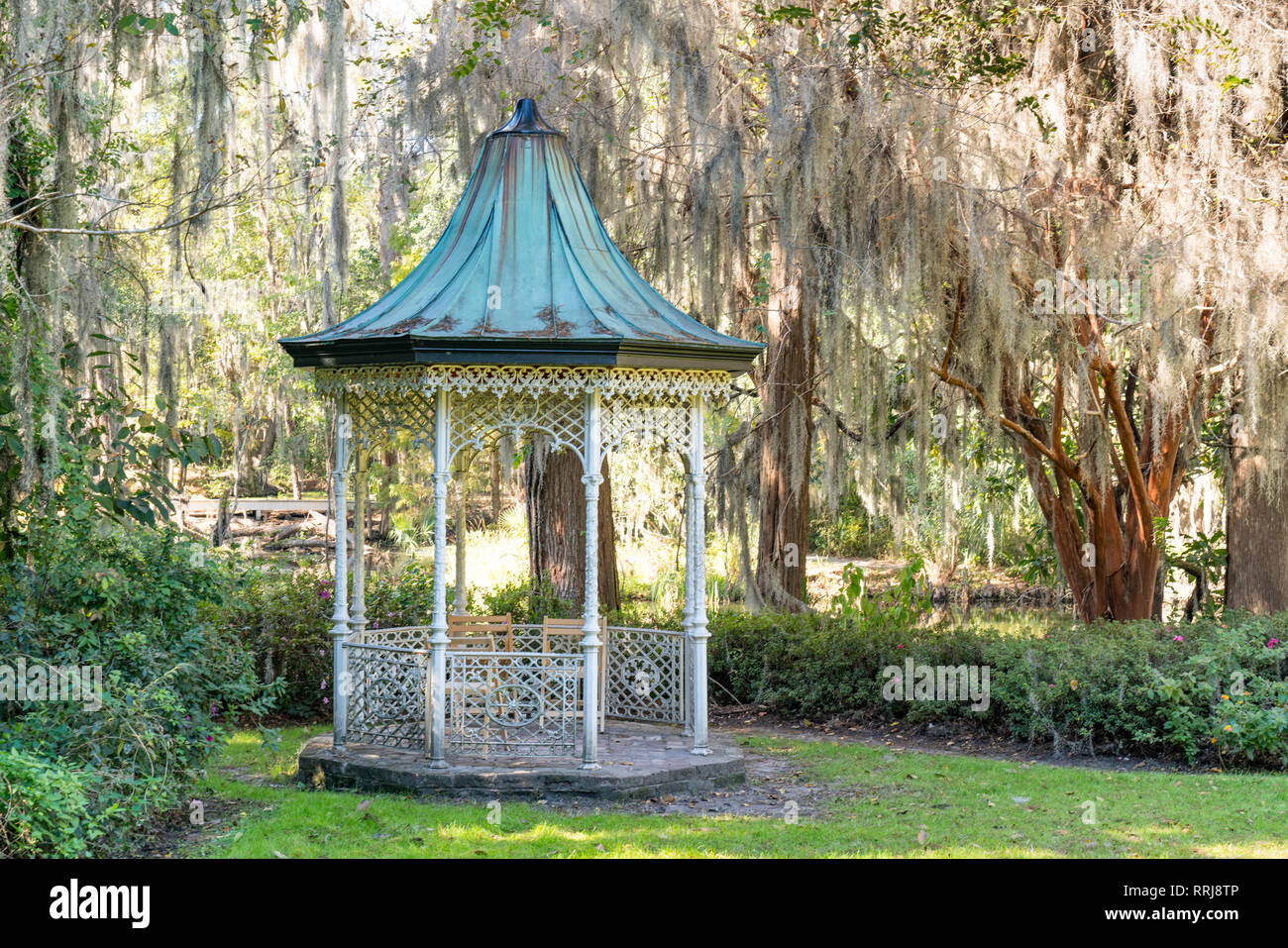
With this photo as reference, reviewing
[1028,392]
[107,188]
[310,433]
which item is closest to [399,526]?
[310,433]

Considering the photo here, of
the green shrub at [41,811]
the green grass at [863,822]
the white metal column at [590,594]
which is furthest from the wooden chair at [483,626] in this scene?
the green shrub at [41,811]

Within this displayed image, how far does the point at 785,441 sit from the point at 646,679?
12.8 feet

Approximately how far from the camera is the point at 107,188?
14375mm

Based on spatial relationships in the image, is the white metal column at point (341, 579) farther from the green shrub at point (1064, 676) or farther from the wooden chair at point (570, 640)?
the green shrub at point (1064, 676)

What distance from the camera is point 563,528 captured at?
12.4 metres

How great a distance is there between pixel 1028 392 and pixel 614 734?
18.6 feet

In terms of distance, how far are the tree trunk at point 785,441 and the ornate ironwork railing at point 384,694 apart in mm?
4975

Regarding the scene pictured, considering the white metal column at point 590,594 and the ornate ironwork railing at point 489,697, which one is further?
the ornate ironwork railing at point 489,697

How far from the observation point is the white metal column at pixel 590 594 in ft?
24.5

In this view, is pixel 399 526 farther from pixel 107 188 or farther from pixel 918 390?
pixel 918 390

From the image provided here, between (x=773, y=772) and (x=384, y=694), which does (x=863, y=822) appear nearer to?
(x=773, y=772)

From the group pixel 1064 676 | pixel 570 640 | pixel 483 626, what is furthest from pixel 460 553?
pixel 1064 676

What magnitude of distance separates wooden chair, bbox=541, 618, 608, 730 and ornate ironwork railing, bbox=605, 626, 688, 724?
0.09m

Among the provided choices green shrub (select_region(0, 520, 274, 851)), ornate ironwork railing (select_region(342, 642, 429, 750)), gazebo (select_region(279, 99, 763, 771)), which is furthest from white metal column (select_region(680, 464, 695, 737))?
green shrub (select_region(0, 520, 274, 851))
